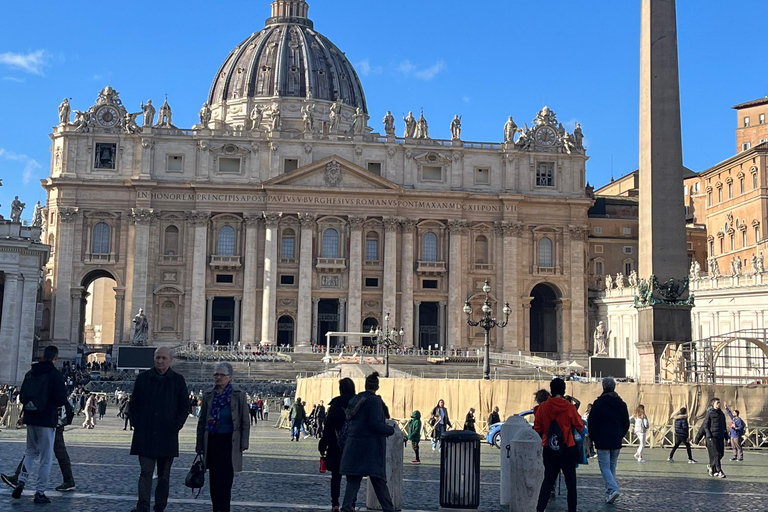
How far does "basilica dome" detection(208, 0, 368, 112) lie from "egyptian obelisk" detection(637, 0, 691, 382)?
243ft

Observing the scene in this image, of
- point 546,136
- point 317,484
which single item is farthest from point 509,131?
point 317,484

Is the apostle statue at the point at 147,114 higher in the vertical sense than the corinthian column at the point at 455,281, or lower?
higher

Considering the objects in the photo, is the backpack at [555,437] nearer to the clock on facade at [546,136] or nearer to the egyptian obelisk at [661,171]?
the egyptian obelisk at [661,171]

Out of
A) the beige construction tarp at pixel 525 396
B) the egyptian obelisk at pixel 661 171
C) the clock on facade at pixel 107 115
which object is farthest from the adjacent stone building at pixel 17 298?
the egyptian obelisk at pixel 661 171

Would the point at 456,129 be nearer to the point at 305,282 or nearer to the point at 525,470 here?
the point at 305,282

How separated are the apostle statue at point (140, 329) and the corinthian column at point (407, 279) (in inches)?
649

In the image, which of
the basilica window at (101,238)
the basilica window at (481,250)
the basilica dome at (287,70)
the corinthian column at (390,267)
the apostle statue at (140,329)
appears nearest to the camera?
the apostle statue at (140,329)

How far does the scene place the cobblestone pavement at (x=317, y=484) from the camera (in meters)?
12.5

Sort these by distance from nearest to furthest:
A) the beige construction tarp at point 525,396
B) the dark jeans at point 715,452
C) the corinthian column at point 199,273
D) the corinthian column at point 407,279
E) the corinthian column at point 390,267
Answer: the dark jeans at point 715,452 < the beige construction tarp at point 525,396 < the corinthian column at point 199,273 < the corinthian column at point 390,267 < the corinthian column at point 407,279

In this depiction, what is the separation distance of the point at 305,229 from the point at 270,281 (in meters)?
4.07

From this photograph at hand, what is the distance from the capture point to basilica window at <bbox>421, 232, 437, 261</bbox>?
239 ft

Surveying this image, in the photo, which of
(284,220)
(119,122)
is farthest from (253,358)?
(119,122)

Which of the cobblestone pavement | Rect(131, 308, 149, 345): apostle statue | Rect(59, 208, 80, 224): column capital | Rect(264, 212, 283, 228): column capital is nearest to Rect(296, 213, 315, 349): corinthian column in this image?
Rect(264, 212, 283, 228): column capital

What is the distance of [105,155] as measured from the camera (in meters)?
71.1
